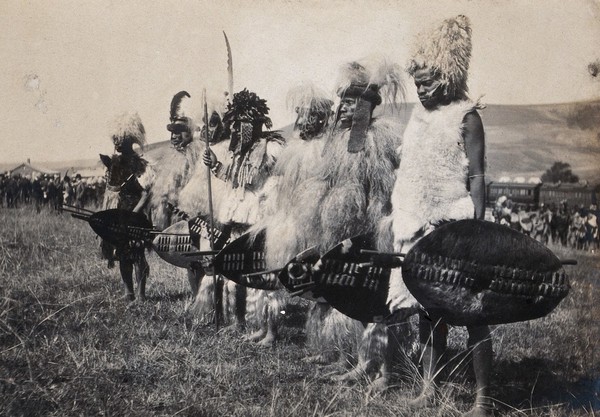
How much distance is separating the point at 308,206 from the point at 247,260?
2.71ft

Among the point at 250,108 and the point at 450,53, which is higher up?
the point at 450,53

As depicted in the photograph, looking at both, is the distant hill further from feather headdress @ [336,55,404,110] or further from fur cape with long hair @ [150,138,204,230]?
fur cape with long hair @ [150,138,204,230]

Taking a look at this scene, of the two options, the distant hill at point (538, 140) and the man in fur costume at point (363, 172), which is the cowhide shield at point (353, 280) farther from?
the distant hill at point (538, 140)

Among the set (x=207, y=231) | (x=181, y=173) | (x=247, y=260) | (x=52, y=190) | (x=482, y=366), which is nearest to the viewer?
(x=482, y=366)

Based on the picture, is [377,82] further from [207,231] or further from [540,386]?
[540,386]

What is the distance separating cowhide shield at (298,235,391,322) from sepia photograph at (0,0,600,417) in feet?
0.05

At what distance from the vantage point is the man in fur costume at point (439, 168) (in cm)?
365

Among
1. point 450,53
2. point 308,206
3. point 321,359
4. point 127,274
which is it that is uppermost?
point 450,53

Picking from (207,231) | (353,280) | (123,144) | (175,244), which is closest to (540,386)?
(353,280)

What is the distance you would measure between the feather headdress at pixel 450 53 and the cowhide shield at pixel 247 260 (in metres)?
1.92

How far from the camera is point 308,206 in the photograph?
14.5 ft

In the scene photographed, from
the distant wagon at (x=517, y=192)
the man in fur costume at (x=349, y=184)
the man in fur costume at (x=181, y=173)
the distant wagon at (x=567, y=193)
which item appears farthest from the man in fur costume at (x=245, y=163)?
the distant wagon at (x=567, y=193)

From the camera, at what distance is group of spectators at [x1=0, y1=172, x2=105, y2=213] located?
6.21 m

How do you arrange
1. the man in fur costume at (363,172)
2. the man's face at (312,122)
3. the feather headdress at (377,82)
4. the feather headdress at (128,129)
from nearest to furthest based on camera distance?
the man in fur costume at (363,172)
the feather headdress at (377,82)
the man's face at (312,122)
the feather headdress at (128,129)
